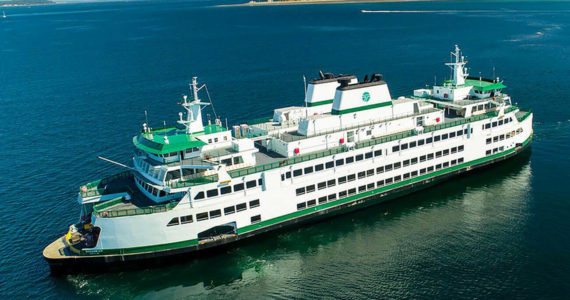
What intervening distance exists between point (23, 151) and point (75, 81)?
49.5 meters

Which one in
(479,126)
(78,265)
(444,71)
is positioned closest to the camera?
(78,265)

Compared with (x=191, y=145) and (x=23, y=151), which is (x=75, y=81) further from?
(x=191, y=145)

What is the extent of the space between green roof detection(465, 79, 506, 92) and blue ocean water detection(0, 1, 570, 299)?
9.62 metres

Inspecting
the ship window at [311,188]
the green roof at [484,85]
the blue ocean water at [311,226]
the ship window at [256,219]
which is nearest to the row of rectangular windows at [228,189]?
the ship window at [256,219]

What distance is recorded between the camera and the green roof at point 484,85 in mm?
57188

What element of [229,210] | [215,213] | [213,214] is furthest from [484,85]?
[213,214]

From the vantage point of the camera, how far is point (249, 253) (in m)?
40.0

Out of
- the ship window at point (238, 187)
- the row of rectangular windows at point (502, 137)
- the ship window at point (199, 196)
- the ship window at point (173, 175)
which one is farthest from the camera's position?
the row of rectangular windows at point (502, 137)

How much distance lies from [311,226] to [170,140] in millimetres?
15594

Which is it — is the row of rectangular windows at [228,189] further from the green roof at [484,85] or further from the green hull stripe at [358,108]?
the green roof at [484,85]

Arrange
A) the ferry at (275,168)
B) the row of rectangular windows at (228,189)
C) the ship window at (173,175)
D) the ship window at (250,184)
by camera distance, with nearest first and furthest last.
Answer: the ferry at (275,168) < the row of rectangular windows at (228,189) < the ship window at (173,175) < the ship window at (250,184)

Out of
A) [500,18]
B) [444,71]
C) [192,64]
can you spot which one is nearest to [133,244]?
[444,71]

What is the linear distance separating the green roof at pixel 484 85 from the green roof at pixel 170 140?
34512 mm

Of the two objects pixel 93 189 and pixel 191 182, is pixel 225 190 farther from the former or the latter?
pixel 93 189
